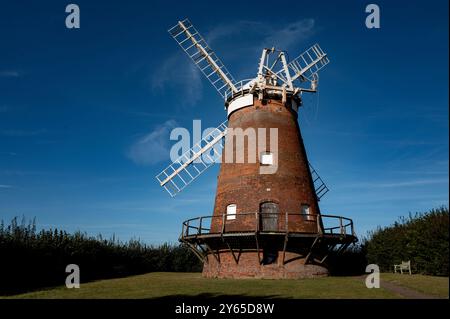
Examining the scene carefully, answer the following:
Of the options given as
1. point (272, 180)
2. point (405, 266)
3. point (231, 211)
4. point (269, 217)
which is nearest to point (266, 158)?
point (272, 180)

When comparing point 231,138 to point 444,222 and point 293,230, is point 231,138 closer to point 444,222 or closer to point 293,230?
point 293,230

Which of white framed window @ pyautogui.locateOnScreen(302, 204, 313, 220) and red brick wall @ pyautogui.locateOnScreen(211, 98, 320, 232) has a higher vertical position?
red brick wall @ pyautogui.locateOnScreen(211, 98, 320, 232)

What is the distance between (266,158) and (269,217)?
2.83 meters

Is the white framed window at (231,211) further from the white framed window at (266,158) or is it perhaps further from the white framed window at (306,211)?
the white framed window at (306,211)

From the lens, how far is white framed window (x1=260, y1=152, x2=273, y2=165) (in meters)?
18.2

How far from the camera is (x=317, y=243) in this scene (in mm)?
16953

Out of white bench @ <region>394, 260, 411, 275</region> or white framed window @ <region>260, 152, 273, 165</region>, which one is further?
white bench @ <region>394, 260, 411, 275</region>

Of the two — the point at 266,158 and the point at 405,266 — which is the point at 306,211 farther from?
the point at 405,266

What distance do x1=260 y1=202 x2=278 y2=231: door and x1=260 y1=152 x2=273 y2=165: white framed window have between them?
1.98 m

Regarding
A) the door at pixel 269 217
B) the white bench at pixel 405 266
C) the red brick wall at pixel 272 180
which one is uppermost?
the red brick wall at pixel 272 180

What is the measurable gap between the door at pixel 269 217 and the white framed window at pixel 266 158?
1.98 m

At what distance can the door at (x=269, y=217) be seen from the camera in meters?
16.9

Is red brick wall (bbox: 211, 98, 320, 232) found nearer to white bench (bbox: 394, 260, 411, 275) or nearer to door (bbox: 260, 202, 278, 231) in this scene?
door (bbox: 260, 202, 278, 231)
